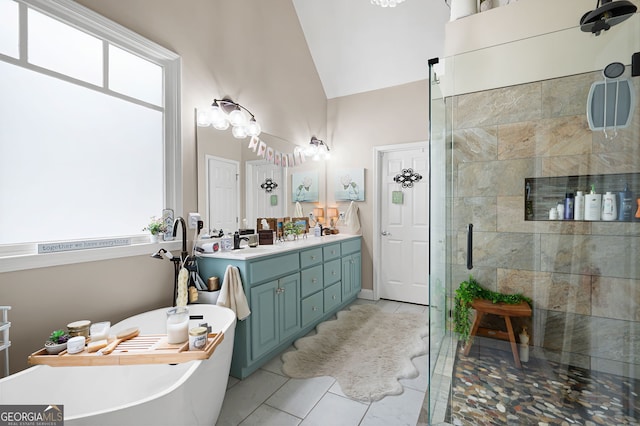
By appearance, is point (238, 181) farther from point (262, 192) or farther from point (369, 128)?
point (369, 128)

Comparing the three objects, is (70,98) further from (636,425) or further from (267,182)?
(636,425)

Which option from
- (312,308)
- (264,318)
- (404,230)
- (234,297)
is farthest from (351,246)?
(234,297)

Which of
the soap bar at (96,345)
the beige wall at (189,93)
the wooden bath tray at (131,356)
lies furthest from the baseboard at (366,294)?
the soap bar at (96,345)

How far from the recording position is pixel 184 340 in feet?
5.01

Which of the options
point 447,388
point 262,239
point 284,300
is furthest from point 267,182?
point 447,388

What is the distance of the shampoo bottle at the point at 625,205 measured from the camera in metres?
2.07

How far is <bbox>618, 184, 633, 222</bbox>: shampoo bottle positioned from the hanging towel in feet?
8.48

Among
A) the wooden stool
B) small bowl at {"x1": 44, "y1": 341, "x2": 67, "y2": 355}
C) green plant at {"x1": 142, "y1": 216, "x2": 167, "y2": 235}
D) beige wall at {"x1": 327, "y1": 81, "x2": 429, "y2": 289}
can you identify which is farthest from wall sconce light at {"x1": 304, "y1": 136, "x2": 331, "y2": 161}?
small bowl at {"x1": 44, "y1": 341, "x2": 67, "y2": 355}

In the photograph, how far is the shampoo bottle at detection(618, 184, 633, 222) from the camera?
2.07 m

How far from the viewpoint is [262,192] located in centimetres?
314

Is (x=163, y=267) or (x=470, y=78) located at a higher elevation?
(x=470, y=78)

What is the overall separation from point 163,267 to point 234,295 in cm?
60

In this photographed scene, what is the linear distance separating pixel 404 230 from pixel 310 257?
1.64 m

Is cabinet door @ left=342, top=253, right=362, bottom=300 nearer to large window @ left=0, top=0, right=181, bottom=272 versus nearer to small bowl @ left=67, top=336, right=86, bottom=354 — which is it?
large window @ left=0, top=0, right=181, bottom=272
